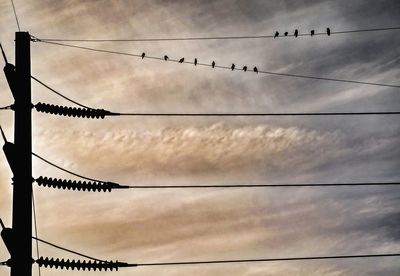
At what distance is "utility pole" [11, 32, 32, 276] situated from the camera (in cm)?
1284

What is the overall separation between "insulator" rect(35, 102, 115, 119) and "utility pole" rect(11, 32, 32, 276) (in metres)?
0.63

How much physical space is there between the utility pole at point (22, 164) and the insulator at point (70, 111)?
63cm

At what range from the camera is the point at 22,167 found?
13.4 meters

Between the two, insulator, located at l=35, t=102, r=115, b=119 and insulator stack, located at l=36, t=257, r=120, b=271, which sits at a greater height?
insulator, located at l=35, t=102, r=115, b=119

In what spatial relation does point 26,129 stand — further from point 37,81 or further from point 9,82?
point 37,81

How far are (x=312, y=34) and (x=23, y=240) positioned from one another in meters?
13.9

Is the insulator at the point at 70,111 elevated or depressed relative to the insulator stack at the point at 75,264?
elevated

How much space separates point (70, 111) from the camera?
50.3 ft

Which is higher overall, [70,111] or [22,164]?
[70,111]

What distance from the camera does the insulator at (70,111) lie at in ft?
48.0

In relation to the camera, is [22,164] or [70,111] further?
[70,111]

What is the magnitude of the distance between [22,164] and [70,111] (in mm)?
2513

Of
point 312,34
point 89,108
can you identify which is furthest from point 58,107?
point 312,34

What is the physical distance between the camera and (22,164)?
13.3m
